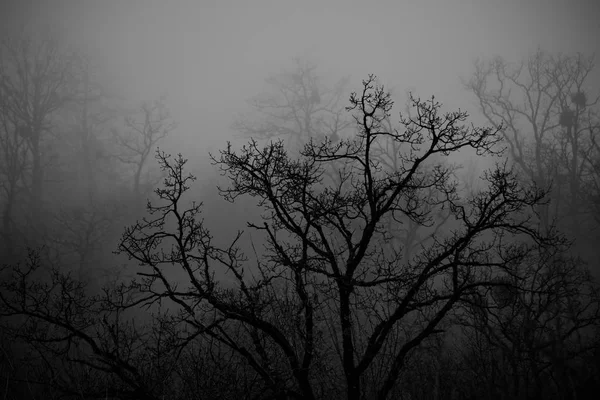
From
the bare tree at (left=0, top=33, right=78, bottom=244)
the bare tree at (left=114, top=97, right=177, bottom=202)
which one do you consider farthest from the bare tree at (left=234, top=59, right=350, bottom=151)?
the bare tree at (left=0, top=33, right=78, bottom=244)

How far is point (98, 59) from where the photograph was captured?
27.5 meters

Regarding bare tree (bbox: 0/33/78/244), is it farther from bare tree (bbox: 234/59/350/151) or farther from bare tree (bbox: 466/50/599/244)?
bare tree (bbox: 466/50/599/244)

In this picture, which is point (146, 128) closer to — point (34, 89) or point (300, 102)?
point (34, 89)

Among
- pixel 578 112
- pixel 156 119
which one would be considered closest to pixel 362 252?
pixel 578 112

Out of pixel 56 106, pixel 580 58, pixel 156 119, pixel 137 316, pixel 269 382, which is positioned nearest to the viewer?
pixel 269 382

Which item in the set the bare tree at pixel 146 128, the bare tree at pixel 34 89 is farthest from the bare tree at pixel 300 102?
the bare tree at pixel 34 89

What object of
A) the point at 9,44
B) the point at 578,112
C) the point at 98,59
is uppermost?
the point at 98,59

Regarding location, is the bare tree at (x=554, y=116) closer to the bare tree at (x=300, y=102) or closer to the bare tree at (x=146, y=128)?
the bare tree at (x=300, y=102)

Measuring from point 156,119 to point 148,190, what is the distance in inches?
243

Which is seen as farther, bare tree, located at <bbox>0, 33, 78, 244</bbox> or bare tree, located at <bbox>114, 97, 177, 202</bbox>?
bare tree, located at <bbox>114, 97, 177, 202</bbox>

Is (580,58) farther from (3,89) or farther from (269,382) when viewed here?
(3,89)

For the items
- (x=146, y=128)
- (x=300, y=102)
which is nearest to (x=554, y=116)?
(x=300, y=102)

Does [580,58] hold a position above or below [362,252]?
above

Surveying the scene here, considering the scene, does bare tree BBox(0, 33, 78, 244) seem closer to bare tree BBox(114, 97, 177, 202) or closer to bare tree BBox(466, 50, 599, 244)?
bare tree BBox(114, 97, 177, 202)
